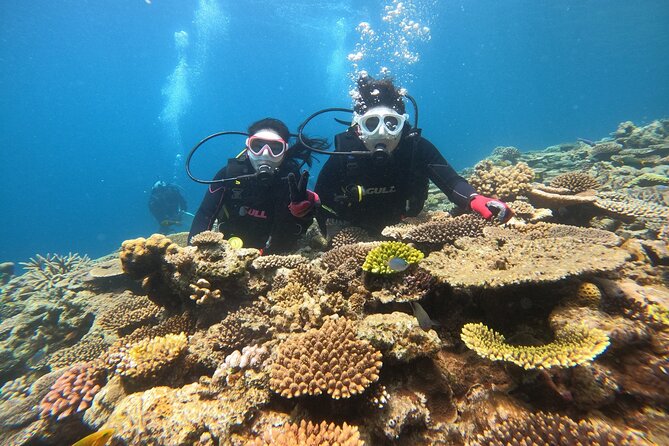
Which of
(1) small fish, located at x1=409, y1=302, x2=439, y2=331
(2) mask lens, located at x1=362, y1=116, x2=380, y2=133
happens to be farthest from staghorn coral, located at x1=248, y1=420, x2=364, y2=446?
(2) mask lens, located at x1=362, y1=116, x2=380, y2=133

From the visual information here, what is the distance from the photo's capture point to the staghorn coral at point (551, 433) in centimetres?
181

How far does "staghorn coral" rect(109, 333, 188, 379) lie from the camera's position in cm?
314

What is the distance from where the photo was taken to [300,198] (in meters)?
5.52

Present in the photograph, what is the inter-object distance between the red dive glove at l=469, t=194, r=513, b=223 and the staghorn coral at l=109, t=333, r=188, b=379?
457cm

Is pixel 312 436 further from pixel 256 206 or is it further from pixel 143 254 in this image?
pixel 256 206

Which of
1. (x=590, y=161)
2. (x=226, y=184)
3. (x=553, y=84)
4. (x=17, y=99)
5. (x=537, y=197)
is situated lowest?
(x=537, y=197)

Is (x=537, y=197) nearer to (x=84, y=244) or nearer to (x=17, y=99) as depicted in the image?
(x=84, y=244)

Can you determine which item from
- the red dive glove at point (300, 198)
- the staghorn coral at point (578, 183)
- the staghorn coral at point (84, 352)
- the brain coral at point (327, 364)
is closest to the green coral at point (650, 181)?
the staghorn coral at point (578, 183)

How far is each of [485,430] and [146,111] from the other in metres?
144

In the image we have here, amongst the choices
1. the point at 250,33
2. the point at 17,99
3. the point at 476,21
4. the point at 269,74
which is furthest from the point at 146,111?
the point at 476,21

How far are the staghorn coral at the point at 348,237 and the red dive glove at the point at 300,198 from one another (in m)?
0.79

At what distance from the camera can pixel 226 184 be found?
6004 mm

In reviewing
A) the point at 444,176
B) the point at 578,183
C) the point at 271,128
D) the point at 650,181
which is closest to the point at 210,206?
the point at 271,128

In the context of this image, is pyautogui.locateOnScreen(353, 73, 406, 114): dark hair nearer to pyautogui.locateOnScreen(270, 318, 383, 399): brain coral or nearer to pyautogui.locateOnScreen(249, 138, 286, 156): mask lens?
pyautogui.locateOnScreen(249, 138, 286, 156): mask lens
